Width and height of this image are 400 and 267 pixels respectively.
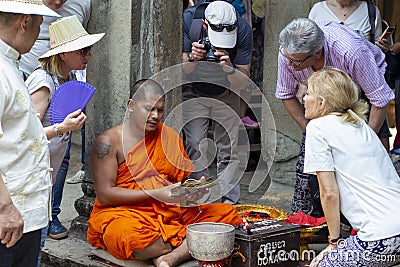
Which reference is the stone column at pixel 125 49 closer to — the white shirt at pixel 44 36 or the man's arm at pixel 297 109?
the white shirt at pixel 44 36

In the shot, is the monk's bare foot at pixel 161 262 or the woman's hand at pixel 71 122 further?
the monk's bare foot at pixel 161 262

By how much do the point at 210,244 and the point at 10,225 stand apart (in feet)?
4.07

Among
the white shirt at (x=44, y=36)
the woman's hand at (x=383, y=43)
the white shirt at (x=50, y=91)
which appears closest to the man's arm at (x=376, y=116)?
the woman's hand at (x=383, y=43)

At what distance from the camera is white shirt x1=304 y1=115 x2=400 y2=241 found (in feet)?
10.2

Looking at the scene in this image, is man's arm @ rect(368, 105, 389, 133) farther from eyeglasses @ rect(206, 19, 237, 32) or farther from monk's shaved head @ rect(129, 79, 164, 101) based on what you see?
monk's shaved head @ rect(129, 79, 164, 101)

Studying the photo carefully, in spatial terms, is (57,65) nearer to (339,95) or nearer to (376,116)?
(339,95)

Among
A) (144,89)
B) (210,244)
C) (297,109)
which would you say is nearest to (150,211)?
(210,244)

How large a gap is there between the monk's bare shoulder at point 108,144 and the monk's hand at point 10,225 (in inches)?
56.7

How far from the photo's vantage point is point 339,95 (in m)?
3.29

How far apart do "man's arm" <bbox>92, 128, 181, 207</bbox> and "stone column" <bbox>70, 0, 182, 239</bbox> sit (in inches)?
9.9

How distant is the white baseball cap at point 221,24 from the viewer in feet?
14.5

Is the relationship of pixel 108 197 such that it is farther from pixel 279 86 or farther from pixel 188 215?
pixel 279 86

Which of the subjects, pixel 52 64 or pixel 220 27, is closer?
pixel 52 64

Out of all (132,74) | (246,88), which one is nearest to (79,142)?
(246,88)
